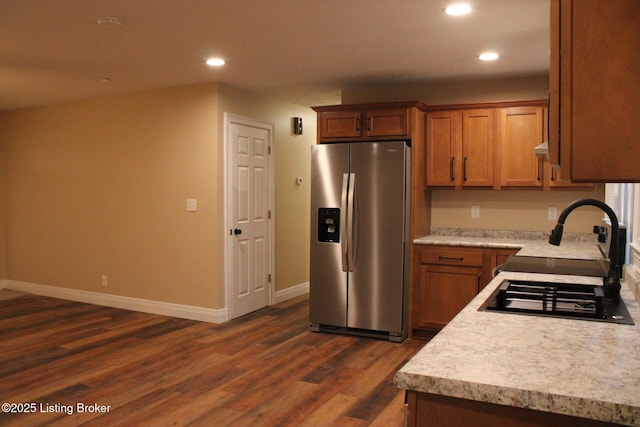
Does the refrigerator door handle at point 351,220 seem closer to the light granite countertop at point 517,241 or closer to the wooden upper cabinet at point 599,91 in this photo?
the light granite countertop at point 517,241

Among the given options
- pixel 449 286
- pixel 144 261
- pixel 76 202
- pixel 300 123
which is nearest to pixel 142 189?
pixel 144 261

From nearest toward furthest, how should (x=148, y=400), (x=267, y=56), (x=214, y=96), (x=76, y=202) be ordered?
1. (x=148, y=400)
2. (x=267, y=56)
3. (x=214, y=96)
4. (x=76, y=202)

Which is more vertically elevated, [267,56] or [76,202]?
[267,56]

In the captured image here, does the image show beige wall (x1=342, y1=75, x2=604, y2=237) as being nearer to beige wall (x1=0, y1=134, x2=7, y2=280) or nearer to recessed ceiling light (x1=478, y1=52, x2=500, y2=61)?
recessed ceiling light (x1=478, y1=52, x2=500, y2=61)

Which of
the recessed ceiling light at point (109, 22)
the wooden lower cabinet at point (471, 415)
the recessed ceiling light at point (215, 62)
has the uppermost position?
the recessed ceiling light at point (215, 62)

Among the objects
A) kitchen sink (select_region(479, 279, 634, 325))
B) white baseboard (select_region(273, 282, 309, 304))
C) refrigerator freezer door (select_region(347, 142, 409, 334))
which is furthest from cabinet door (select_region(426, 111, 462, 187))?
kitchen sink (select_region(479, 279, 634, 325))

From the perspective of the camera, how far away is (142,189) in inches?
221

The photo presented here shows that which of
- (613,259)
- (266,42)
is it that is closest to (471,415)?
(613,259)

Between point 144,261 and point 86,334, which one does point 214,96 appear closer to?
point 144,261

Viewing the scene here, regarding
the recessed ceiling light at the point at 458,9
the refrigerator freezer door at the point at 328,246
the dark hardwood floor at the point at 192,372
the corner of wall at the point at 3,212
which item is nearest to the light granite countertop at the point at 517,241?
the refrigerator freezer door at the point at 328,246

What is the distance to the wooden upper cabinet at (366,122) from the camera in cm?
459

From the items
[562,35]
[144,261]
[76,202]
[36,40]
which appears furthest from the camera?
[76,202]

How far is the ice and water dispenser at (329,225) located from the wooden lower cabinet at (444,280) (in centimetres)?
73

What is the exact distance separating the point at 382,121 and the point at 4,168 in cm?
527
